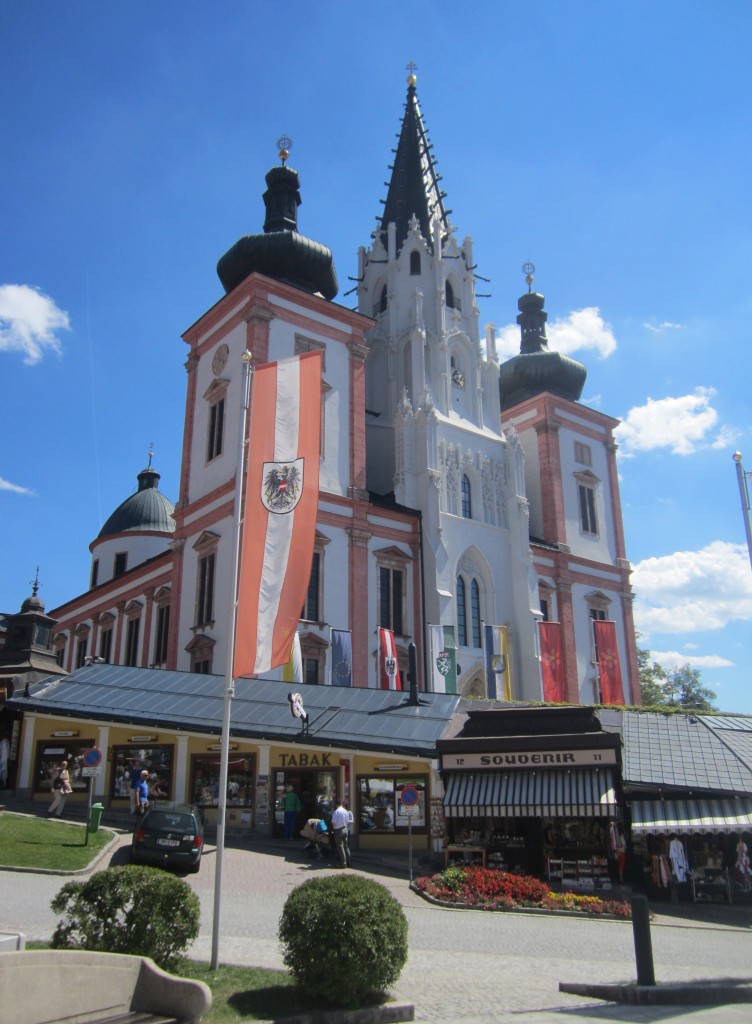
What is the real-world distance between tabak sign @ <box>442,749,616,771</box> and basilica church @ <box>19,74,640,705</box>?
11.8 metres

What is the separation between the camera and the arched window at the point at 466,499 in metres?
45.5

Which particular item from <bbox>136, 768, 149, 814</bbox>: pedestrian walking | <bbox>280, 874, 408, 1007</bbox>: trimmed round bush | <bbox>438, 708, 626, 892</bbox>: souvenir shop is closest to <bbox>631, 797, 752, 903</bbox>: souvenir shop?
<bbox>438, 708, 626, 892</bbox>: souvenir shop

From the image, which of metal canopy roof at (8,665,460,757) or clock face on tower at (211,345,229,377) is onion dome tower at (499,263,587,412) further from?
metal canopy roof at (8,665,460,757)

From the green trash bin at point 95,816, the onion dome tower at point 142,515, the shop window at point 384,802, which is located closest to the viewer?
the green trash bin at point 95,816

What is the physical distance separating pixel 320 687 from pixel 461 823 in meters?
9.21

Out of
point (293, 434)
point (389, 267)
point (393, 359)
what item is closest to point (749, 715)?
point (293, 434)

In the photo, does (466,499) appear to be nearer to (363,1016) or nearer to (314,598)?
(314,598)

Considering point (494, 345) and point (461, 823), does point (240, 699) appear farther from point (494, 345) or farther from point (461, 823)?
point (494, 345)

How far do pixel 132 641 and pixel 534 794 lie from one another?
3428cm

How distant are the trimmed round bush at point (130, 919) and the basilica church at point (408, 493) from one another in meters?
23.7

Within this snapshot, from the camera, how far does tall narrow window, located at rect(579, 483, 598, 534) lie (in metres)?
53.5

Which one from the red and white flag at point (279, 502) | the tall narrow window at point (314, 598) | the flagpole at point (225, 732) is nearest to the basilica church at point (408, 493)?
the tall narrow window at point (314, 598)

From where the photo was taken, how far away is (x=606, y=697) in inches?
1758

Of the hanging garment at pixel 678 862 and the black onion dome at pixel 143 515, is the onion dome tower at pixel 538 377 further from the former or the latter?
the hanging garment at pixel 678 862
